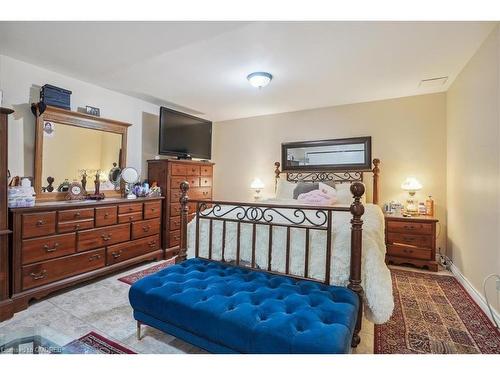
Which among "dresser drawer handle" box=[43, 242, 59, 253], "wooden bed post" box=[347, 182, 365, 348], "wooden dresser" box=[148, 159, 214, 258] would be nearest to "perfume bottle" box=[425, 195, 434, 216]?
"wooden bed post" box=[347, 182, 365, 348]

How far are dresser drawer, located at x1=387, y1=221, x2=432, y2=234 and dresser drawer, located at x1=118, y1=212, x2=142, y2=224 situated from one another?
11.1ft

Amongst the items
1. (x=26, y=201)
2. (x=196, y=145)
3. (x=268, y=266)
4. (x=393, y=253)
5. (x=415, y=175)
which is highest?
(x=196, y=145)

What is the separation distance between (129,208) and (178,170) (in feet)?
3.33

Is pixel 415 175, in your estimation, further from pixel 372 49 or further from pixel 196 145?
pixel 196 145

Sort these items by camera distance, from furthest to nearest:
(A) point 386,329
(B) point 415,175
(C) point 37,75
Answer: (B) point 415,175 < (C) point 37,75 < (A) point 386,329

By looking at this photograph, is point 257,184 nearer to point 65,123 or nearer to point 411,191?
point 411,191

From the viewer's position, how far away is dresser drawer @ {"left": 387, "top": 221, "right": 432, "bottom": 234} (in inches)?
128

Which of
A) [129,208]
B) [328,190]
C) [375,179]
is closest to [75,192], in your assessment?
[129,208]

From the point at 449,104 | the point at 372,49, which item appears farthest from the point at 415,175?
the point at 372,49

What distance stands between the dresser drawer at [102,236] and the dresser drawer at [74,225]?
58 mm

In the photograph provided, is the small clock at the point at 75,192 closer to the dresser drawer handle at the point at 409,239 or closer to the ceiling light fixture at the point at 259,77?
the ceiling light fixture at the point at 259,77

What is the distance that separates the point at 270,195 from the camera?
4.67 metres

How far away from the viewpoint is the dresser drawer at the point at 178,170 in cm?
387

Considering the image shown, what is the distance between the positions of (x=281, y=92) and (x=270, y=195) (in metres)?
1.87
